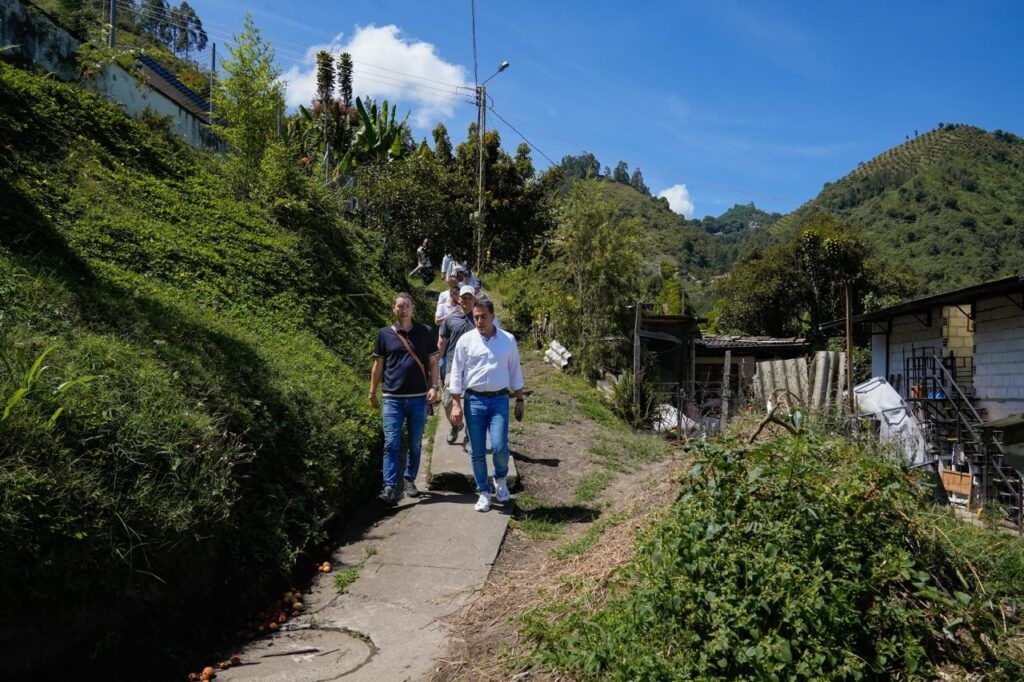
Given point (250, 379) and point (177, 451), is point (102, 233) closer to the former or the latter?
point (250, 379)

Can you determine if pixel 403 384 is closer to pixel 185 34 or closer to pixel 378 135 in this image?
pixel 378 135

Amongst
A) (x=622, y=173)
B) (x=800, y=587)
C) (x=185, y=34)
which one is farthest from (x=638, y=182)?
(x=800, y=587)

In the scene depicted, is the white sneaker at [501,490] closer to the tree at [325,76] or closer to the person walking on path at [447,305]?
the person walking on path at [447,305]

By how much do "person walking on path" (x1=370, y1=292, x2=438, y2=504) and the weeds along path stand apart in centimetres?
113

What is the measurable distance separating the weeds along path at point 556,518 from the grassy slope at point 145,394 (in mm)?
1417

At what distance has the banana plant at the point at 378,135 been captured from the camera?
25.2 m

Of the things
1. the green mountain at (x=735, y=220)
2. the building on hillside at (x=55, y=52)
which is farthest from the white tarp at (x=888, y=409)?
the green mountain at (x=735, y=220)

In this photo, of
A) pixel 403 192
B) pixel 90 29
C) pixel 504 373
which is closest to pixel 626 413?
pixel 504 373

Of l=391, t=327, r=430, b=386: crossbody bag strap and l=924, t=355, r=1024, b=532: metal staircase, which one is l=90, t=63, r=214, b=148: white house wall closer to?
l=391, t=327, r=430, b=386: crossbody bag strap

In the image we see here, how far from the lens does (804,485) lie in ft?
11.0

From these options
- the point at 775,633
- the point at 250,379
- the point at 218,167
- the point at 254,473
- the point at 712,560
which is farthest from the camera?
the point at 218,167

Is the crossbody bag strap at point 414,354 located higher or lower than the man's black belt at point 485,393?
higher

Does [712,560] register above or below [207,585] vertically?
above

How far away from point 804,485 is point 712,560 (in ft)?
1.98
